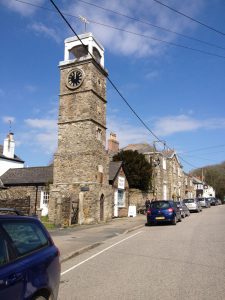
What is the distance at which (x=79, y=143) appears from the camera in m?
27.5

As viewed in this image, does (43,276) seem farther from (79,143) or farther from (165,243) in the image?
(79,143)

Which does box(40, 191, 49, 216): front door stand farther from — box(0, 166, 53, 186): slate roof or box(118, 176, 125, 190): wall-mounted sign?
box(118, 176, 125, 190): wall-mounted sign

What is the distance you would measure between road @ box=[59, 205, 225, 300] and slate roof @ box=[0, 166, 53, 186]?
80.2ft

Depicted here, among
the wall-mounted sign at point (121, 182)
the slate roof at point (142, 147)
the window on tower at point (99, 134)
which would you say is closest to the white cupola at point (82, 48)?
the window on tower at point (99, 134)

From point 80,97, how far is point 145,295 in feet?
74.6

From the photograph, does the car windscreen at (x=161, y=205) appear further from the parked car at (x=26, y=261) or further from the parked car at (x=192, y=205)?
the parked car at (x=26, y=261)

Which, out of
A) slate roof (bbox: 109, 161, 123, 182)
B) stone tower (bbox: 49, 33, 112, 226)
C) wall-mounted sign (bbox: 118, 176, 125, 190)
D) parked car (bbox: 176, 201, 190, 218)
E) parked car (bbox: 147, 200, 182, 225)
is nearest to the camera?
parked car (bbox: 147, 200, 182, 225)

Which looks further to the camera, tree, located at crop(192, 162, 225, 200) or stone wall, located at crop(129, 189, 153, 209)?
tree, located at crop(192, 162, 225, 200)

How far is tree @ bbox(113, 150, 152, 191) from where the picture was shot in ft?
135

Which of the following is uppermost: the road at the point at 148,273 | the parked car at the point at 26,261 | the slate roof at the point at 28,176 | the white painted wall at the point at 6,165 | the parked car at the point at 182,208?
the white painted wall at the point at 6,165

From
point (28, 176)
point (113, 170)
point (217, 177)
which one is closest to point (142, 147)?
point (28, 176)

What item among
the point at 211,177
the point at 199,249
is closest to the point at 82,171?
the point at 199,249

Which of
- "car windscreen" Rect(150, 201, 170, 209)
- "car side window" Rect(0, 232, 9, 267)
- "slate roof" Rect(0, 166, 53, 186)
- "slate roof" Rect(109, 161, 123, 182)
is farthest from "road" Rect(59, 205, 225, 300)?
"slate roof" Rect(0, 166, 53, 186)

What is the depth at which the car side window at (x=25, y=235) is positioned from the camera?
411 centimetres
